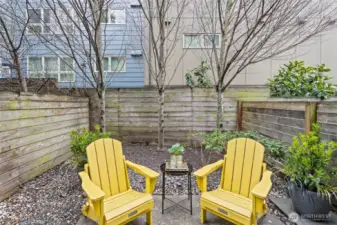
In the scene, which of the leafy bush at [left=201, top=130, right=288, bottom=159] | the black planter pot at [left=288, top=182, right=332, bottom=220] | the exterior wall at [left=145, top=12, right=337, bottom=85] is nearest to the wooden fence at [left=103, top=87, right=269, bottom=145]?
the exterior wall at [left=145, top=12, right=337, bottom=85]

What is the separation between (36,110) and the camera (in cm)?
328

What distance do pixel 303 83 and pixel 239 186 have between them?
8.43ft

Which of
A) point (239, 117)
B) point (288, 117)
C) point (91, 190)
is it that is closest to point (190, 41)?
point (239, 117)

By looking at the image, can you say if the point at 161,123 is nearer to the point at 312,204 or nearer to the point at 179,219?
the point at 179,219

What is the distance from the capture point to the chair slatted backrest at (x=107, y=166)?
88.0 inches

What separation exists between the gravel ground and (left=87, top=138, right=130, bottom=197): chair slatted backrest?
0.52m

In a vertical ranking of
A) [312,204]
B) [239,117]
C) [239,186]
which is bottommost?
[312,204]

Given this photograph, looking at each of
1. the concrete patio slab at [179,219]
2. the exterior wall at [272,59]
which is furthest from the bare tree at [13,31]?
the exterior wall at [272,59]

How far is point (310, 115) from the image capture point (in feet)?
8.82

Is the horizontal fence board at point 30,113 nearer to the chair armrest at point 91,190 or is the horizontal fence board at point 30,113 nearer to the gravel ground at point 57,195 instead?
the gravel ground at point 57,195

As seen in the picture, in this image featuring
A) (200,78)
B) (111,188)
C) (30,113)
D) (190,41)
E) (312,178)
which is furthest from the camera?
(190,41)

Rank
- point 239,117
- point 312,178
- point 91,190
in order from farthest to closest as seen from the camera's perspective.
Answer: point 239,117 < point 312,178 < point 91,190

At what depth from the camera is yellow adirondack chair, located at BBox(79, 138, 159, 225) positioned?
1820 mm

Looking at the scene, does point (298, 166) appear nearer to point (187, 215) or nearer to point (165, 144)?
point (187, 215)
